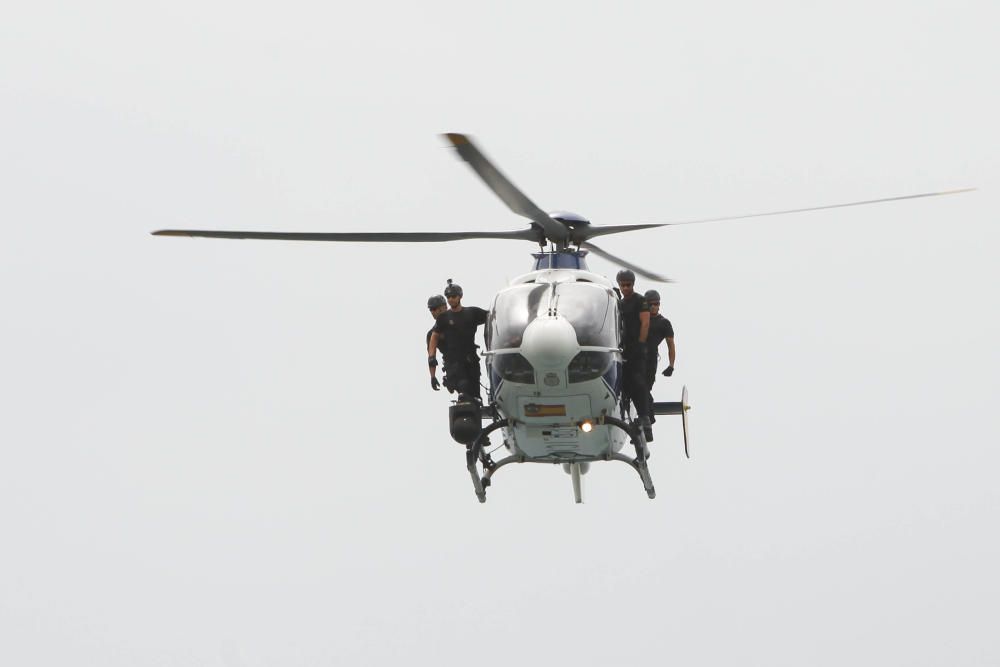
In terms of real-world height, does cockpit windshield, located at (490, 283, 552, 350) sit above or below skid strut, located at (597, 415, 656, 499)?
above

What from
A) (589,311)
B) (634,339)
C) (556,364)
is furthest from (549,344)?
(634,339)

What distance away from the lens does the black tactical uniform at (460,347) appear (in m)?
21.2

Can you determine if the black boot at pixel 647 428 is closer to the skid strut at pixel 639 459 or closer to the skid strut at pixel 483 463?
the skid strut at pixel 639 459

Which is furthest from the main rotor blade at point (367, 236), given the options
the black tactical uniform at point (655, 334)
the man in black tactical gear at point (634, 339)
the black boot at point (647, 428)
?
the black boot at point (647, 428)

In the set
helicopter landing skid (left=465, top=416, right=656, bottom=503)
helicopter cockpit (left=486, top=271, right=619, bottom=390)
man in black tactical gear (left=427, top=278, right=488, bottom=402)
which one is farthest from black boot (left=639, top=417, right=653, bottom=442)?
man in black tactical gear (left=427, top=278, right=488, bottom=402)

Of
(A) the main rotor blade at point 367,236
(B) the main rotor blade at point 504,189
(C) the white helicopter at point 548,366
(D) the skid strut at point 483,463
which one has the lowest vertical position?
(D) the skid strut at point 483,463

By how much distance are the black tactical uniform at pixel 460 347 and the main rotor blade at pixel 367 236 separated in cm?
107

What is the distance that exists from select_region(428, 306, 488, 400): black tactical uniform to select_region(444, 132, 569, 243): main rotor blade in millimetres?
1636

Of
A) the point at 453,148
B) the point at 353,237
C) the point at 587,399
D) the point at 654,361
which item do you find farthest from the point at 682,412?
the point at 453,148

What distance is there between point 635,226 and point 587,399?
320cm

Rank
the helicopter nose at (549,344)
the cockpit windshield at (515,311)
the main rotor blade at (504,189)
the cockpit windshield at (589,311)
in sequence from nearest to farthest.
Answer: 1. the main rotor blade at (504,189)
2. the helicopter nose at (549,344)
3. the cockpit windshield at (589,311)
4. the cockpit windshield at (515,311)

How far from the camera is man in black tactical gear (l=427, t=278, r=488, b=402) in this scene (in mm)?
21156

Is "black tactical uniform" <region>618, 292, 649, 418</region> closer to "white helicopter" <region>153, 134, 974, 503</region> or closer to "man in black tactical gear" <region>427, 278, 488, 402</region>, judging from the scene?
"white helicopter" <region>153, 134, 974, 503</region>

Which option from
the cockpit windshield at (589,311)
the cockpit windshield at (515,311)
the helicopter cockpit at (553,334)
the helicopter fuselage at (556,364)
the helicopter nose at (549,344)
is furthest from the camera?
the cockpit windshield at (515,311)
